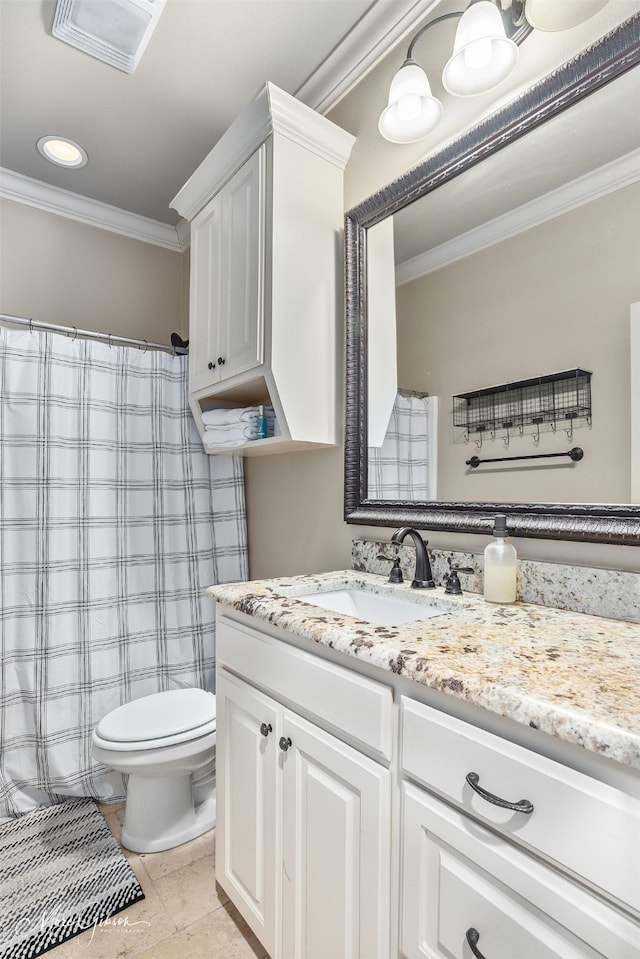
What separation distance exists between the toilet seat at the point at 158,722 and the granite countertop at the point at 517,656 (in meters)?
0.69

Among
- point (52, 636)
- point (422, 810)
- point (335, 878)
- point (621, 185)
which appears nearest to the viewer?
point (422, 810)

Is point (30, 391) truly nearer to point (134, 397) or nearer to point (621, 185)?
point (134, 397)

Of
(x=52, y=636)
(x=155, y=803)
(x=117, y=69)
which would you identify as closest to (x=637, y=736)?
(x=155, y=803)

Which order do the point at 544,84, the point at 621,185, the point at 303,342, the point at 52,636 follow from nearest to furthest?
the point at 621,185 < the point at 544,84 < the point at 303,342 < the point at 52,636

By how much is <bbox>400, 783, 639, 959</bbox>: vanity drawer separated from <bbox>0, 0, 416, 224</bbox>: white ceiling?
6.86ft

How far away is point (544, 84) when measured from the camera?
117cm

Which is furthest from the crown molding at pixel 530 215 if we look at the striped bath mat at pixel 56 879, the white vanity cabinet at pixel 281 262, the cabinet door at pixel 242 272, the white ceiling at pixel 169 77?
the striped bath mat at pixel 56 879

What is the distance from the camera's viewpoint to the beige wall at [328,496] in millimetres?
1560

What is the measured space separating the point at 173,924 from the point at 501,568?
136 cm

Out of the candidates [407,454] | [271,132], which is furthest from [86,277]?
[407,454]

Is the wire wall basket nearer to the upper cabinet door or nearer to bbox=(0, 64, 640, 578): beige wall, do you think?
bbox=(0, 64, 640, 578): beige wall

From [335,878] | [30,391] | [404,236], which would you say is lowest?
[335,878]

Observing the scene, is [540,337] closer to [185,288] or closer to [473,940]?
[473,940]

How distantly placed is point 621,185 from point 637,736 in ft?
3.59
